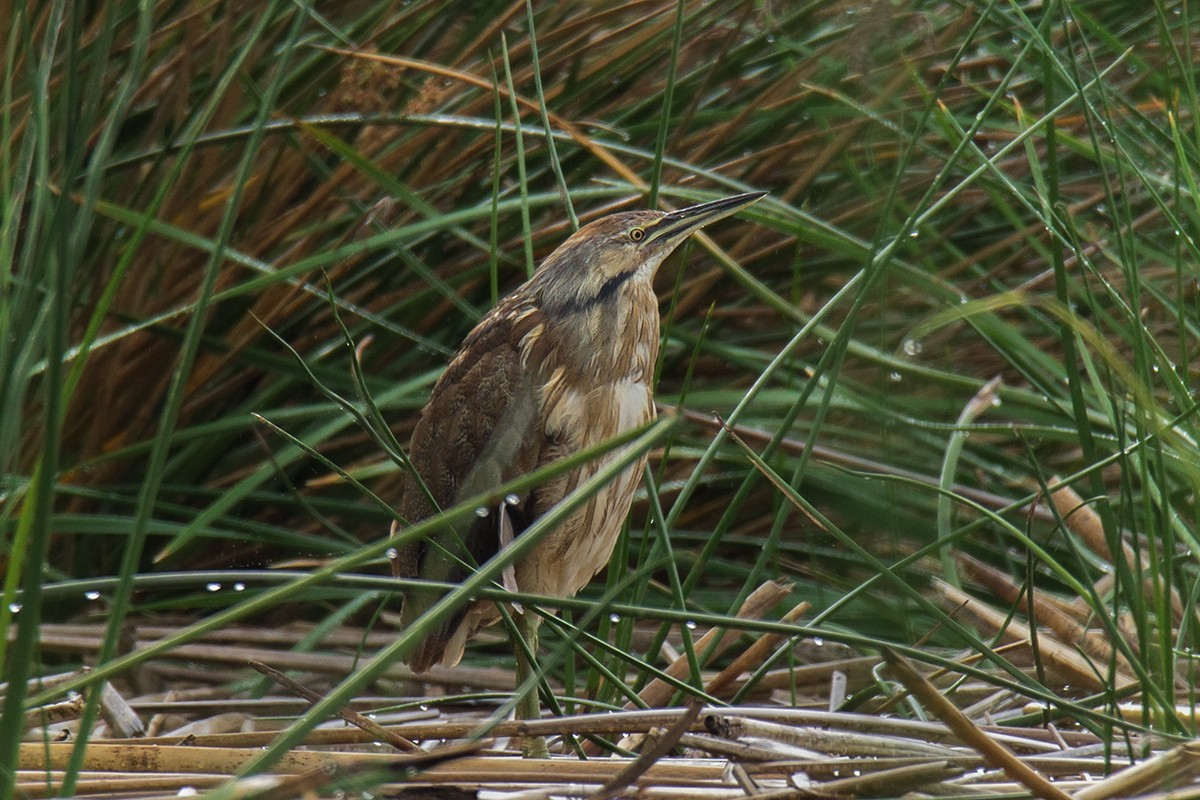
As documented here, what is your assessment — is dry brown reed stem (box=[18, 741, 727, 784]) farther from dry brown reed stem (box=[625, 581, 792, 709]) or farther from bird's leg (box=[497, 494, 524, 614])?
bird's leg (box=[497, 494, 524, 614])

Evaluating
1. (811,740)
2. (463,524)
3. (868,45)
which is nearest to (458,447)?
(463,524)

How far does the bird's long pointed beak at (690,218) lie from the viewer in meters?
2.33

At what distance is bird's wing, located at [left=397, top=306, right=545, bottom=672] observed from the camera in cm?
240

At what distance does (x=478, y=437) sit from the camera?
244 cm

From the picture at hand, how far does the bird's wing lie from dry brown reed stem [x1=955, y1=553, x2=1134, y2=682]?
0.78 m

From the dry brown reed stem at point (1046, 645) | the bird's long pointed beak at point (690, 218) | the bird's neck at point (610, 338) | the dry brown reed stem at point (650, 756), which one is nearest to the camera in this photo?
the dry brown reed stem at point (650, 756)

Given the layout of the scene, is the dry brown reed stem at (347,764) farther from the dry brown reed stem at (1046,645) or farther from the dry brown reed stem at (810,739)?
the dry brown reed stem at (1046,645)

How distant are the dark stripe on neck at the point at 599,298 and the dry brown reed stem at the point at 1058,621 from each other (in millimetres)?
767

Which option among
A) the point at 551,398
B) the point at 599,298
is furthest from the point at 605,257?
the point at 551,398

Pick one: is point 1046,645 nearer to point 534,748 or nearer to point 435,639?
point 534,748

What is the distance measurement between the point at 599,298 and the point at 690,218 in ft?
0.73

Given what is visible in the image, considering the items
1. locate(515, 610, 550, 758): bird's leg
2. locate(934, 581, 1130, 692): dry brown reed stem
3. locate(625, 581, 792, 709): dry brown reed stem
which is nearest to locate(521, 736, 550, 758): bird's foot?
locate(625, 581, 792, 709): dry brown reed stem

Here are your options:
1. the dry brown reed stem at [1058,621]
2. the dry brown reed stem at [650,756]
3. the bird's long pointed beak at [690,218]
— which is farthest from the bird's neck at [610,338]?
the dry brown reed stem at [650,756]

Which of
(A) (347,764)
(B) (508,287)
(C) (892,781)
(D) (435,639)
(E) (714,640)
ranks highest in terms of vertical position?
(B) (508,287)
